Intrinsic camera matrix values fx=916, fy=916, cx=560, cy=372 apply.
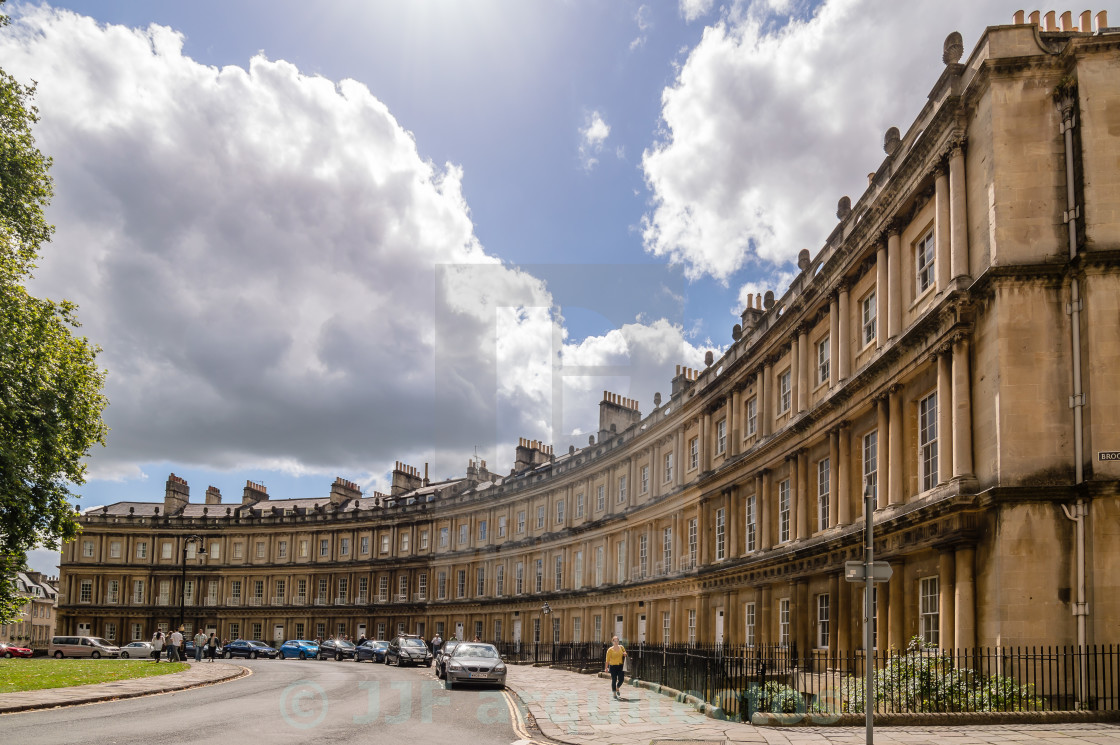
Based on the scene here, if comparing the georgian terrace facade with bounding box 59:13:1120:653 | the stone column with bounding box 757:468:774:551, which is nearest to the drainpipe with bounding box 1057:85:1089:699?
the georgian terrace facade with bounding box 59:13:1120:653

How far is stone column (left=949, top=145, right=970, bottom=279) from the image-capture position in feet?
60.8

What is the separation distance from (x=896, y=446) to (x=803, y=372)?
686 cm

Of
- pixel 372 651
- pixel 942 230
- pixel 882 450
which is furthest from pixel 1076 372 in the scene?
pixel 372 651

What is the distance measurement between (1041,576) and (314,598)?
65.6m

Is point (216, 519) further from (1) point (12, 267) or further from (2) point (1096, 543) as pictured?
(2) point (1096, 543)

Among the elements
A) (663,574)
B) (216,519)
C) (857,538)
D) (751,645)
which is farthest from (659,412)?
(216,519)

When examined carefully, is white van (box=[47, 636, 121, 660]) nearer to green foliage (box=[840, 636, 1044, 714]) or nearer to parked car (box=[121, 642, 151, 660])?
parked car (box=[121, 642, 151, 660])

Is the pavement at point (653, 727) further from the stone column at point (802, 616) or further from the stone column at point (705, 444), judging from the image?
the stone column at point (705, 444)

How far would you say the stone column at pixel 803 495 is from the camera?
26.4 metres

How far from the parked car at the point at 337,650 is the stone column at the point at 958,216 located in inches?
1673

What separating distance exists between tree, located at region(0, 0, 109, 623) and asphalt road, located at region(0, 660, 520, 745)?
220 inches

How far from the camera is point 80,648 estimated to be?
54.1 meters

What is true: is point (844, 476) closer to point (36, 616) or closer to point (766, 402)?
point (766, 402)

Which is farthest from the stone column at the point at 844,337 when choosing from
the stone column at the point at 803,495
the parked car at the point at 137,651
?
the parked car at the point at 137,651
